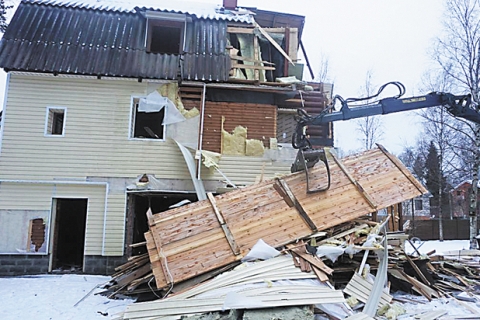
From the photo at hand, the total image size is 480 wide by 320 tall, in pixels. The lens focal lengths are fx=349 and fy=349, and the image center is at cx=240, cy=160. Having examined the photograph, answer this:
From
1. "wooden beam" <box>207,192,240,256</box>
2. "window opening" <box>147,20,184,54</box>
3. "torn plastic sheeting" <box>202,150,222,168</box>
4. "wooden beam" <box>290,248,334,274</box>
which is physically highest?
"window opening" <box>147,20,184,54</box>

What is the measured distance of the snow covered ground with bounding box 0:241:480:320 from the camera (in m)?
6.12

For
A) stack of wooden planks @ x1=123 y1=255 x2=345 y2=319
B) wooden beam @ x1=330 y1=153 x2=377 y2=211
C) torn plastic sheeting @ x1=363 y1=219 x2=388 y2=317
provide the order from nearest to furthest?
stack of wooden planks @ x1=123 y1=255 x2=345 y2=319 < torn plastic sheeting @ x1=363 y1=219 x2=388 y2=317 < wooden beam @ x1=330 y1=153 x2=377 y2=211

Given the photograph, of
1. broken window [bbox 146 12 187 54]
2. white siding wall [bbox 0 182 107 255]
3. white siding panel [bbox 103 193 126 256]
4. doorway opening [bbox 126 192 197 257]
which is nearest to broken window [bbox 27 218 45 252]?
white siding wall [bbox 0 182 107 255]

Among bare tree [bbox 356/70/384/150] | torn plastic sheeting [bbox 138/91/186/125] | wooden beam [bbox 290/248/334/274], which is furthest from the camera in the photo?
bare tree [bbox 356/70/384/150]

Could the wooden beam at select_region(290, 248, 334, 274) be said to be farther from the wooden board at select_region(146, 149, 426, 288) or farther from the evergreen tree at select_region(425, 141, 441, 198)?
the evergreen tree at select_region(425, 141, 441, 198)

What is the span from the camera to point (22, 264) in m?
9.65

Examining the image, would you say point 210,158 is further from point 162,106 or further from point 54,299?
point 54,299

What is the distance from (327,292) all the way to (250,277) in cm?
127

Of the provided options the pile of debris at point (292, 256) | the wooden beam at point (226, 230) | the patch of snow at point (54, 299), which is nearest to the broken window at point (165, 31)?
the wooden beam at point (226, 230)

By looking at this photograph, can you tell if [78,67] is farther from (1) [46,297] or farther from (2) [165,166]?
(1) [46,297]

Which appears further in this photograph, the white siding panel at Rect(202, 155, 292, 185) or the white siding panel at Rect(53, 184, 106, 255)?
the white siding panel at Rect(202, 155, 292, 185)

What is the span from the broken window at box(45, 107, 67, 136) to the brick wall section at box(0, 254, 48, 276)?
3.56 metres

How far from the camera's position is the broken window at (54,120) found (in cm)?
1031

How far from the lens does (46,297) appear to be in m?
7.25
